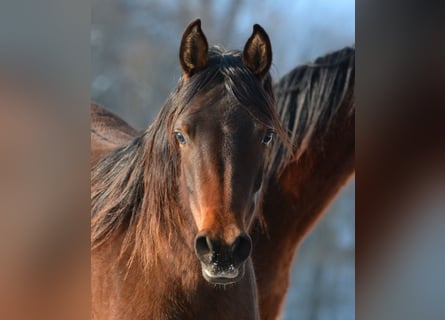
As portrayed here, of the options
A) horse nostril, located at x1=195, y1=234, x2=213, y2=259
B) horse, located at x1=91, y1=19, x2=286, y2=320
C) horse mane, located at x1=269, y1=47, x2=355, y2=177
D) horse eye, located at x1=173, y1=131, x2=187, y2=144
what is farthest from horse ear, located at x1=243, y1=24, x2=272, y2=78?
horse nostril, located at x1=195, y1=234, x2=213, y2=259

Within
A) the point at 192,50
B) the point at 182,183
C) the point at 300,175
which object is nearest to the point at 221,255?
the point at 182,183

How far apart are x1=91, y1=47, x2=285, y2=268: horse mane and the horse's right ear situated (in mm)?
27

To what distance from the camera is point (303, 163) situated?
1720mm

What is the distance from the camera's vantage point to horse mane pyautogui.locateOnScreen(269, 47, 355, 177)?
1.69m

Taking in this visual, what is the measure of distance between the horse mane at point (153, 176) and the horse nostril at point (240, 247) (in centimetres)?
21

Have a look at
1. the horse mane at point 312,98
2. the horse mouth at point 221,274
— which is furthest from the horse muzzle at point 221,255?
the horse mane at point 312,98

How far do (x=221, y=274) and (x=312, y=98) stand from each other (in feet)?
2.43

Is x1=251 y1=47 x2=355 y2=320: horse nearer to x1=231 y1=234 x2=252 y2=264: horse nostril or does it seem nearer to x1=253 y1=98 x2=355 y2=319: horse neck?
x1=253 y1=98 x2=355 y2=319: horse neck

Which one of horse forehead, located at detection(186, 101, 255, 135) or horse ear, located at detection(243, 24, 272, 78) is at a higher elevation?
horse ear, located at detection(243, 24, 272, 78)

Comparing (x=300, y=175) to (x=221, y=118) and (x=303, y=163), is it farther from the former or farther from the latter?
(x=221, y=118)
